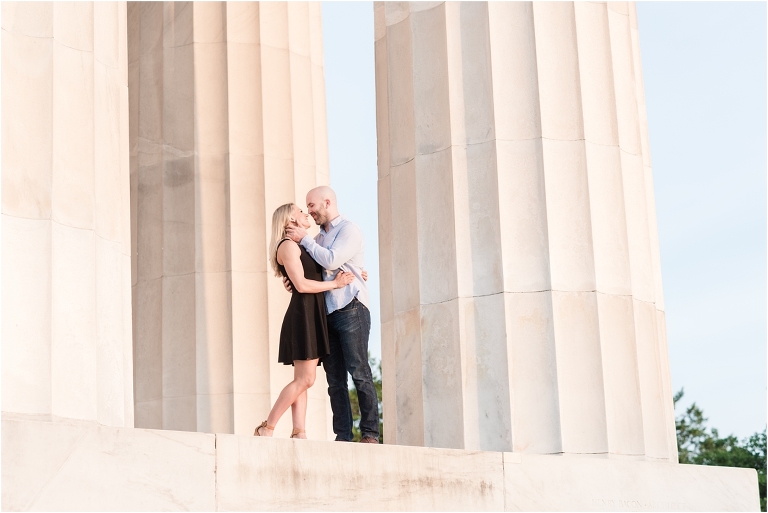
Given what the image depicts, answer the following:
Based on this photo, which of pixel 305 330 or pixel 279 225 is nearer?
pixel 305 330

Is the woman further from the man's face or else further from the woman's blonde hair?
the man's face

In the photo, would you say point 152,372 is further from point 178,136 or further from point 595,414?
point 595,414

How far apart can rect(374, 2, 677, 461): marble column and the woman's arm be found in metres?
2.90

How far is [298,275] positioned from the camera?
29594mm

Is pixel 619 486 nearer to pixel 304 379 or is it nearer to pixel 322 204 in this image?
pixel 304 379

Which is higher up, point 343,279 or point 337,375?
point 343,279

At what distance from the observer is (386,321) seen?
33406mm

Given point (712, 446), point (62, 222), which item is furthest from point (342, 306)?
point (712, 446)

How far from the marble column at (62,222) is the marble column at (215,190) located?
16525mm

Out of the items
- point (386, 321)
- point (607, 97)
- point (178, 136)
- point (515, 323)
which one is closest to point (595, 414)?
point (515, 323)

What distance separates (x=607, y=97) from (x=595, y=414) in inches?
323

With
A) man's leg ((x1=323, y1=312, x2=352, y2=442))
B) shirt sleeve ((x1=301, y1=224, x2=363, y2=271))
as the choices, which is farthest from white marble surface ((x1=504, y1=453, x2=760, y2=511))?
shirt sleeve ((x1=301, y1=224, x2=363, y2=271))

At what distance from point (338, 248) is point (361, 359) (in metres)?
2.63

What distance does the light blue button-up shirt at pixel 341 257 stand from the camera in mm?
29938
